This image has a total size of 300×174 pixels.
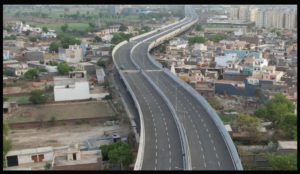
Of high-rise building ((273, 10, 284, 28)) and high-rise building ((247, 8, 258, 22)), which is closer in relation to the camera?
high-rise building ((273, 10, 284, 28))

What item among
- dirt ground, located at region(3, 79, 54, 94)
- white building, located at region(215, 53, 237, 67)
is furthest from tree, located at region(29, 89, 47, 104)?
white building, located at region(215, 53, 237, 67)

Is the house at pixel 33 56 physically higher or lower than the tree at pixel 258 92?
higher

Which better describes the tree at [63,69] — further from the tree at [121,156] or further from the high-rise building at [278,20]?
the high-rise building at [278,20]

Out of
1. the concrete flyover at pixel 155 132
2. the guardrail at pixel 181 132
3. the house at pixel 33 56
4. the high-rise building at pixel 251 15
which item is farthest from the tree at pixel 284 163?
the high-rise building at pixel 251 15

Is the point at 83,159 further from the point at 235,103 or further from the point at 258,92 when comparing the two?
the point at 258,92

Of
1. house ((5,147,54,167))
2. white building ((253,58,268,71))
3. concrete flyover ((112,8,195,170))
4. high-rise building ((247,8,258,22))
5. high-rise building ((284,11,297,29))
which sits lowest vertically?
house ((5,147,54,167))

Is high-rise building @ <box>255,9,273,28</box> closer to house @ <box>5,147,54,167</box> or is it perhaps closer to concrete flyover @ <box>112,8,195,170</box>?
concrete flyover @ <box>112,8,195,170</box>

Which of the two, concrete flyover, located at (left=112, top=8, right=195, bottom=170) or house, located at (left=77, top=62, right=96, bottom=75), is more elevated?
house, located at (left=77, top=62, right=96, bottom=75)
